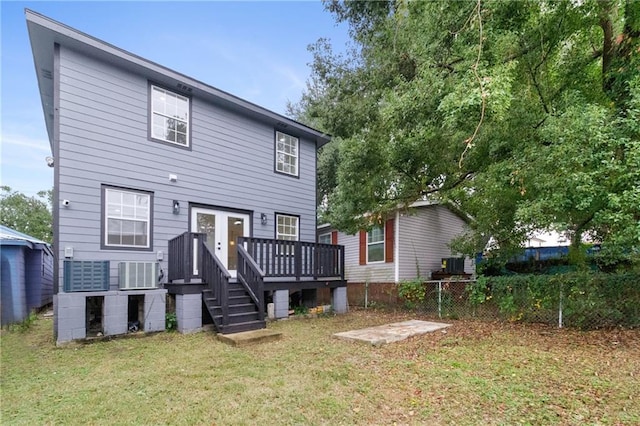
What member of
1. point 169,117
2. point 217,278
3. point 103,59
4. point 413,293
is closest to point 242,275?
point 217,278

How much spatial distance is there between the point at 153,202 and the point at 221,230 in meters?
1.77

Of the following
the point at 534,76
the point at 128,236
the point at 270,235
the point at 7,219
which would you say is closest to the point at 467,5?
the point at 534,76

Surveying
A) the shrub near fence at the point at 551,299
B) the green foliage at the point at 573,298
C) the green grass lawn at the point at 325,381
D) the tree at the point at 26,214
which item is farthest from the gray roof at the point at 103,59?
the tree at the point at 26,214

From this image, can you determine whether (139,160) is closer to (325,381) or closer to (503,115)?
(325,381)

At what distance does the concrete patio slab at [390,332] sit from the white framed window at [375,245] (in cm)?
480

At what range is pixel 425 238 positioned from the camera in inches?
524

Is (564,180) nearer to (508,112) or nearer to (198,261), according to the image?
(508,112)

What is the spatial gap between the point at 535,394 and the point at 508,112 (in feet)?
16.7

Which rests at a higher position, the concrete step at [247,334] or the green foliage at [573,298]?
the green foliage at [573,298]

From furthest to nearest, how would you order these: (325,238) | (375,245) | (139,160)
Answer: (325,238), (375,245), (139,160)

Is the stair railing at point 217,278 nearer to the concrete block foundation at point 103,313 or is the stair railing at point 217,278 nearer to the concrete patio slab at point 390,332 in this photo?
the concrete block foundation at point 103,313

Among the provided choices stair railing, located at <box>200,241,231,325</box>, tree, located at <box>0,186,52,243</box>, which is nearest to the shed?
stair railing, located at <box>200,241,231,325</box>

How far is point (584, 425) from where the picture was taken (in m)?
3.03

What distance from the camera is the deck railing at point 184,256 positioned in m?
6.86
